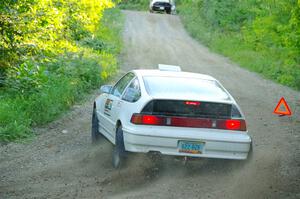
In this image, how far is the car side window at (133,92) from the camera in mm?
8745

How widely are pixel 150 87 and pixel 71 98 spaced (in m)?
6.92

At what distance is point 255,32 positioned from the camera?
32.3m

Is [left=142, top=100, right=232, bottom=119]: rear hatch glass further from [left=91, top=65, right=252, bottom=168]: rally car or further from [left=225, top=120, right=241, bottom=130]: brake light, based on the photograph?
[left=225, top=120, right=241, bottom=130]: brake light

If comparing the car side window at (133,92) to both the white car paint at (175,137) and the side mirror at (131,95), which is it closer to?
the side mirror at (131,95)

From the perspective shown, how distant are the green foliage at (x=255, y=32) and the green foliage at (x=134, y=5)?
14.1 meters

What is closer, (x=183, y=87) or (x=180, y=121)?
(x=180, y=121)

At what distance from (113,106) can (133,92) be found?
2.22ft

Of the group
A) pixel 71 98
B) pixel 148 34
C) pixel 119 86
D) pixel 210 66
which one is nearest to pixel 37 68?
pixel 71 98

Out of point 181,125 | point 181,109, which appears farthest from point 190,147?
point 181,109

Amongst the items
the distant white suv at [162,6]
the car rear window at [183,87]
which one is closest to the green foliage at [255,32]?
the distant white suv at [162,6]

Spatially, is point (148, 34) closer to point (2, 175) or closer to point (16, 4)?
point (16, 4)

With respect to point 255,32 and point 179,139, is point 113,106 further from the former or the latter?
point 255,32

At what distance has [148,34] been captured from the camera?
1499 inches

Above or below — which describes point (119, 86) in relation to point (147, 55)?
above
